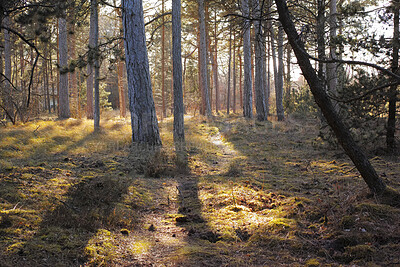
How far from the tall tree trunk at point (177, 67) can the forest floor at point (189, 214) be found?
3.81 meters

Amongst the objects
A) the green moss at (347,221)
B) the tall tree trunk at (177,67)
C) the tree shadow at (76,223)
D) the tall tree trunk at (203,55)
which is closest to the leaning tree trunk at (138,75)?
the tall tree trunk at (177,67)

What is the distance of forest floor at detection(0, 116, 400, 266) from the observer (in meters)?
3.08

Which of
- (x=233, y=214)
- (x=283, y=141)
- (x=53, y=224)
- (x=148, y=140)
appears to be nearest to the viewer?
(x=53, y=224)

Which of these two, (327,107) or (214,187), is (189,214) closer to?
(214,187)

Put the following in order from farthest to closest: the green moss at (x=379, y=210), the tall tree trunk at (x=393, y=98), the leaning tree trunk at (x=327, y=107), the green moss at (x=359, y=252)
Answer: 1. the tall tree trunk at (x=393, y=98)
2. the leaning tree trunk at (x=327, y=107)
3. the green moss at (x=379, y=210)
4. the green moss at (x=359, y=252)

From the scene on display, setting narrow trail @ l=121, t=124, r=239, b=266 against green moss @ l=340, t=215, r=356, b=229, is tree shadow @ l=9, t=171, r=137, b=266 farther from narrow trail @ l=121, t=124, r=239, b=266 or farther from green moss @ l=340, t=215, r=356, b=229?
green moss @ l=340, t=215, r=356, b=229

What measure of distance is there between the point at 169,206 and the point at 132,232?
1.27 metres

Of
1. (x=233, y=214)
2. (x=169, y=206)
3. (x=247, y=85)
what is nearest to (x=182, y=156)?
(x=169, y=206)

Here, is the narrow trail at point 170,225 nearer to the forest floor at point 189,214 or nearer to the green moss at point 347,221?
the forest floor at point 189,214

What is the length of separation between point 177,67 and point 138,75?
264 centimetres

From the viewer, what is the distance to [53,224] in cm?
352

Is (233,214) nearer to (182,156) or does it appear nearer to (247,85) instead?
(182,156)

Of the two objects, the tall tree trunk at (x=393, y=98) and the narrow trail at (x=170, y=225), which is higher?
the tall tree trunk at (x=393, y=98)

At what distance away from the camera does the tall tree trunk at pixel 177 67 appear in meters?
11.3
